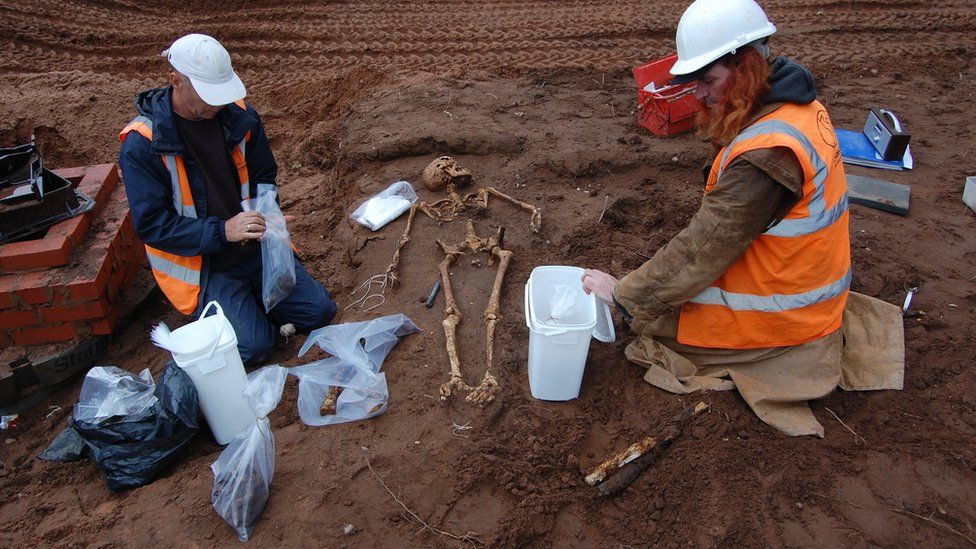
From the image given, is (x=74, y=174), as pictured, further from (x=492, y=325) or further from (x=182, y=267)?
(x=492, y=325)

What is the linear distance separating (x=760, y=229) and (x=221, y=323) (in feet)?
A: 8.89

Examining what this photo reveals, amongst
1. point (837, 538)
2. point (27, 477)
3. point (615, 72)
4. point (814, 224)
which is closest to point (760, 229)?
point (814, 224)

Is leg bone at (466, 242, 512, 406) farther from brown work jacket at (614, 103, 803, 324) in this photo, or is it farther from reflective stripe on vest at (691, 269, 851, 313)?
reflective stripe on vest at (691, 269, 851, 313)

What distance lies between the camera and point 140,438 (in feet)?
10.3

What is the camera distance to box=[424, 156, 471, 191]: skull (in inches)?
214

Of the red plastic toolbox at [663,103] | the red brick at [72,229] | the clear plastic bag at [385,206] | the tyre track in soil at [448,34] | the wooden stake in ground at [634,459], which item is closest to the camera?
the wooden stake in ground at [634,459]

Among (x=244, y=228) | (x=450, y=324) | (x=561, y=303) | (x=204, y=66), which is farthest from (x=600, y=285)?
(x=204, y=66)

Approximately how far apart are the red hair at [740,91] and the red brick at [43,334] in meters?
4.21

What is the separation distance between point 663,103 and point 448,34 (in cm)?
418

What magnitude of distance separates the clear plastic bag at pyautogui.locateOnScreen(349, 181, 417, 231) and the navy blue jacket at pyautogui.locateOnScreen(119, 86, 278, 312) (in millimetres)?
1410

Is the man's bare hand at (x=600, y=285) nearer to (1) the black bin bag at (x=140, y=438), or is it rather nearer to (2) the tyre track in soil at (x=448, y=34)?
(1) the black bin bag at (x=140, y=438)

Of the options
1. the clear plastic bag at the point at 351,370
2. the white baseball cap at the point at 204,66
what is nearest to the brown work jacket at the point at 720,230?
the clear plastic bag at the point at 351,370

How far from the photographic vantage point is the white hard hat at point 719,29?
2686 millimetres

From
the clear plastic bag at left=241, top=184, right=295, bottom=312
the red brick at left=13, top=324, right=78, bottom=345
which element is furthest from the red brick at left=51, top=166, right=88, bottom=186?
the clear plastic bag at left=241, top=184, right=295, bottom=312
